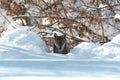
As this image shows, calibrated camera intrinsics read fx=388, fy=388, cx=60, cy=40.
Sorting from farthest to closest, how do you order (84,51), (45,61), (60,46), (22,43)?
1. (60,46)
2. (22,43)
3. (84,51)
4. (45,61)

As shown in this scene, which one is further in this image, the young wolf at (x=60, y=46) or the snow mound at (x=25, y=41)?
the young wolf at (x=60, y=46)

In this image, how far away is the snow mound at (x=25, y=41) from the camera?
16.5ft

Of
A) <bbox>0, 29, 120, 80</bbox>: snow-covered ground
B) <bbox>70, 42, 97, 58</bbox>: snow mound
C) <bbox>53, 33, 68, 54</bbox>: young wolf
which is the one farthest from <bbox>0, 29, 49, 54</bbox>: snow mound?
<bbox>70, 42, 97, 58</bbox>: snow mound

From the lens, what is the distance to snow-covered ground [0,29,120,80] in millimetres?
3336

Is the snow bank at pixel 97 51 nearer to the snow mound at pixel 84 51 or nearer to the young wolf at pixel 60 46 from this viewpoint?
→ the snow mound at pixel 84 51

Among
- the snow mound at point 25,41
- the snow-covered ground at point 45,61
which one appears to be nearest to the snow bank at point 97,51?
the snow-covered ground at point 45,61

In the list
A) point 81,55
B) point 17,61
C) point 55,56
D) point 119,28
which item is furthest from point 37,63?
point 119,28

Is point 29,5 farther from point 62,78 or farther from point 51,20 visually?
point 62,78

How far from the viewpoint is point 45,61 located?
156 inches

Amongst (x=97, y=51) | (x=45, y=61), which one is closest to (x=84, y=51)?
(x=97, y=51)

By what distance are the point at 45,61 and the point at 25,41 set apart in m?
1.23

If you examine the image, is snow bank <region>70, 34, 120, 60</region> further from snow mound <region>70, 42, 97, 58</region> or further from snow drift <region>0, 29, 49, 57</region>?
snow drift <region>0, 29, 49, 57</region>

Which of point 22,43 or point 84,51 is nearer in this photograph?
point 84,51

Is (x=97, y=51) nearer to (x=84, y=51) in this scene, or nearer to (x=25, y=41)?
(x=84, y=51)
